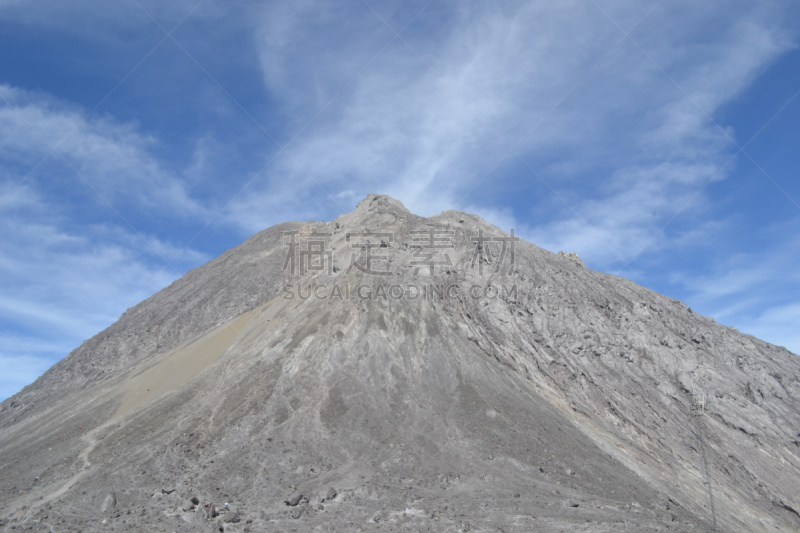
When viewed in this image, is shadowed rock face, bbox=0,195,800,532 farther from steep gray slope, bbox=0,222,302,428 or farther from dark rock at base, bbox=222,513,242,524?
steep gray slope, bbox=0,222,302,428

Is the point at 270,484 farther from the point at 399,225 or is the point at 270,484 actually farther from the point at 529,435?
the point at 399,225

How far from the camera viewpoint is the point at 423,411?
24.9 meters

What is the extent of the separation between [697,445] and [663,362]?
5733 millimetres

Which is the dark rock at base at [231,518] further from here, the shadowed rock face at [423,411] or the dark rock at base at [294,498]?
the dark rock at base at [294,498]

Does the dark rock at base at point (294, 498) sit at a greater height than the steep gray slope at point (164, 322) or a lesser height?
lesser

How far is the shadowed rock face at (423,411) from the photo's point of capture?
18.6m

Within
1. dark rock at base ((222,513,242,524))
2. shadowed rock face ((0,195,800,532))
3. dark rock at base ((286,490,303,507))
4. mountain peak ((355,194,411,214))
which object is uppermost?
mountain peak ((355,194,411,214))

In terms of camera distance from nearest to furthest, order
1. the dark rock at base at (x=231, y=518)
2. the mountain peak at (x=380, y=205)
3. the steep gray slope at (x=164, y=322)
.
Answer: the dark rock at base at (x=231, y=518) < the steep gray slope at (x=164, y=322) < the mountain peak at (x=380, y=205)

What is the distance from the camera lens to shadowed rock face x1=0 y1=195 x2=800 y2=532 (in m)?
18.6

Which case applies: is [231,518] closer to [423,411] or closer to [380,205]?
[423,411]

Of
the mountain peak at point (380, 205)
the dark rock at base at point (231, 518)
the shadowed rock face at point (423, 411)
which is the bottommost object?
the dark rock at base at point (231, 518)

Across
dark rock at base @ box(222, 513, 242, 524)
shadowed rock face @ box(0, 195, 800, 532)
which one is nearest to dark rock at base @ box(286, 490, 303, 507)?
shadowed rock face @ box(0, 195, 800, 532)

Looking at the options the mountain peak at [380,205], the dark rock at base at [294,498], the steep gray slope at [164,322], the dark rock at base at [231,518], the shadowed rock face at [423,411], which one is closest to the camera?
the dark rock at base at [231,518]

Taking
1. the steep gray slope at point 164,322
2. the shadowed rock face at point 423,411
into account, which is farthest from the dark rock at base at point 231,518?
the steep gray slope at point 164,322
